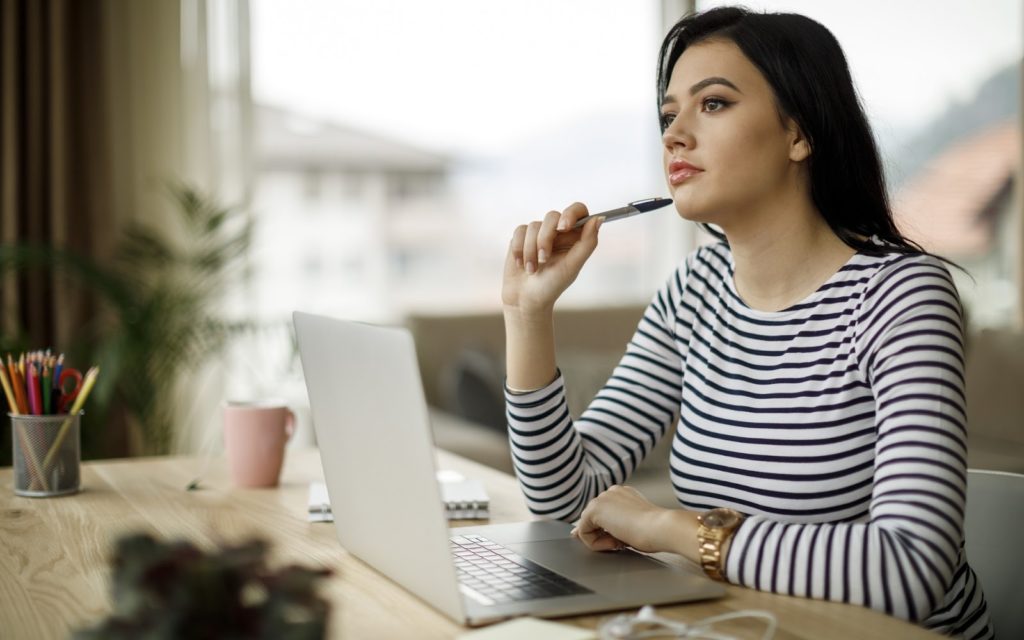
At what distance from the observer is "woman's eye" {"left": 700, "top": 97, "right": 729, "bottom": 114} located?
4.00 feet

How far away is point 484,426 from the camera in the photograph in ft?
9.12

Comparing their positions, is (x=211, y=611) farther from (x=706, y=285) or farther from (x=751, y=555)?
(x=706, y=285)

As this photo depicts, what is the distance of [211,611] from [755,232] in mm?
857

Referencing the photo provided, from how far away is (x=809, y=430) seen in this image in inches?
44.7

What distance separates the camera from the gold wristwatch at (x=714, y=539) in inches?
36.9

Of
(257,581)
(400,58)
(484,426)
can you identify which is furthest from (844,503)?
(400,58)

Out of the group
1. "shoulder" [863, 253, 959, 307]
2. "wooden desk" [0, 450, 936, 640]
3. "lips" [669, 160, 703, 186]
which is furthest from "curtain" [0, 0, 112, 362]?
"shoulder" [863, 253, 959, 307]

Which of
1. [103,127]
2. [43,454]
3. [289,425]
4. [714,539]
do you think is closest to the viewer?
[714,539]

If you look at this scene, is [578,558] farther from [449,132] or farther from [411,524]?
[449,132]

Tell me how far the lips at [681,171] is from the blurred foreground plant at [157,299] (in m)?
1.88

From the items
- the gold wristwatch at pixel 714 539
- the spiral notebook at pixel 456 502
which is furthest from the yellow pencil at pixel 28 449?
the gold wristwatch at pixel 714 539

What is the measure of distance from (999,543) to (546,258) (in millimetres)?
608

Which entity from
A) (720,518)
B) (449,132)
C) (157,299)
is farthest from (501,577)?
(449,132)

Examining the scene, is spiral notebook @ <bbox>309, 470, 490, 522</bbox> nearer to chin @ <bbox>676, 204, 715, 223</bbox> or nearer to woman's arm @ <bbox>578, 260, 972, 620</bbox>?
woman's arm @ <bbox>578, 260, 972, 620</bbox>
